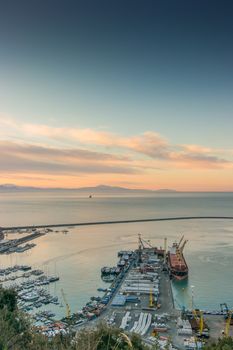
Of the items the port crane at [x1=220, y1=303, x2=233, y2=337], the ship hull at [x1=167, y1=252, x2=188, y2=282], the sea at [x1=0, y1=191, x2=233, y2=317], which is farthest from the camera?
the ship hull at [x1=167, y1=252, x2=188, y2=282]

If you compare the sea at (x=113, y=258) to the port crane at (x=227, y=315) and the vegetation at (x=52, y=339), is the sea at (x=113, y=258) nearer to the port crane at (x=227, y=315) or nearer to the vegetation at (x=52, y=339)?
the port crane at (x=227, y=315)

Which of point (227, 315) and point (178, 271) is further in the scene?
point (178, 271)

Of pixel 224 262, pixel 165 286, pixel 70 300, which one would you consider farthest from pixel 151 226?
pixel 70 300

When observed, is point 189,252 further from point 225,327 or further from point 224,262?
point 225,327

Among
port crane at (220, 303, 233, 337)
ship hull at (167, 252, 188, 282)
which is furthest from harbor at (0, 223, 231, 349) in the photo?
ship hull at (167, 252, 188, 282)

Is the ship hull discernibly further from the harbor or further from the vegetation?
the vegetation

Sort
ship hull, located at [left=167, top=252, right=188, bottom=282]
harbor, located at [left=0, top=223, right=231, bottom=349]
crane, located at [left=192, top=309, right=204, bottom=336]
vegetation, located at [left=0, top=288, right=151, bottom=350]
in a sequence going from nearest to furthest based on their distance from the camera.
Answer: vegetation, located at [left=0, top=288, right=151, bottom=350]
crane, located at [left=192, top=309, right=204, bottom=336]
harbor, located at [left=0, top=223, right=231, bottom=349]
ship hull, located at [left=167, top=252, right=188, bottom=282]

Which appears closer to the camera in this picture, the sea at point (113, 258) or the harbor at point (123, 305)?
the harbor at point (123, 305)

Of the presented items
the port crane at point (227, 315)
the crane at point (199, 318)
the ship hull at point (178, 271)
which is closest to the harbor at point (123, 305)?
the crane at point (199, 318)

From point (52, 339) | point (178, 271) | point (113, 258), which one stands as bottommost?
point (113, 258)

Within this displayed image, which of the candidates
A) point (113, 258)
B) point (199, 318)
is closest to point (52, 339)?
point (199, 318)

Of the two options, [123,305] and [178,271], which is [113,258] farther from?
[123,305]
